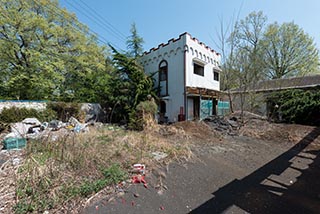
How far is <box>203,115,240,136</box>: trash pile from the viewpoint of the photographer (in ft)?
23.8

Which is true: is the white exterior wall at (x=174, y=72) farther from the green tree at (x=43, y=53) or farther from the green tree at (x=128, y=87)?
the green tree at (x=43, y=53)

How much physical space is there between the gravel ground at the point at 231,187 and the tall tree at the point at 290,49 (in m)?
15.8

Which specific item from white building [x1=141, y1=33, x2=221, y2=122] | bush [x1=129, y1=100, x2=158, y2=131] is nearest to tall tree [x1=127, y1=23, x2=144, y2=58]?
white building [x1=141, y1=33, x2=221, y2=122]

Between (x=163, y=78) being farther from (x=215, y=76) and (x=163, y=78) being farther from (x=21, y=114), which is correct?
(x=21, y=114)

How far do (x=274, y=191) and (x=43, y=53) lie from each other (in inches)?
525

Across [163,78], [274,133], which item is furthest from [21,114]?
[274,133]

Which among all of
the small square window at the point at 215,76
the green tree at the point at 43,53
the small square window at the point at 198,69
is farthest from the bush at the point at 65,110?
the small square window at the point at 215,76

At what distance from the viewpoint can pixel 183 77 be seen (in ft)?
31.6

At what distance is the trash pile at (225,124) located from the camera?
724 centimetres

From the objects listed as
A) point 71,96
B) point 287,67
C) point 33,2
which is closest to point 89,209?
point 71,96

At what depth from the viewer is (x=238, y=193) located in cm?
251

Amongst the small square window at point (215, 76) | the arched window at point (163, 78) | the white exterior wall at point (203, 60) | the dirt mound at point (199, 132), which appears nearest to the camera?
the dirt mound at point (199, 132)

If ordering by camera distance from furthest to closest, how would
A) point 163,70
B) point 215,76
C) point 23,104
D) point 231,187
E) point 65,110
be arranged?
1. point 215,76
2. point 163,70
3. point 65,110
4. point 23,104
5. point 231,187

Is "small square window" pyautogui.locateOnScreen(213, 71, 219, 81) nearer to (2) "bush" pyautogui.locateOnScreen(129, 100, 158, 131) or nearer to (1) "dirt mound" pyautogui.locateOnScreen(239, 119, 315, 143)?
(1) "dirt mound" pyautogui.locateOnScreen(239, 119, 315, 143)
